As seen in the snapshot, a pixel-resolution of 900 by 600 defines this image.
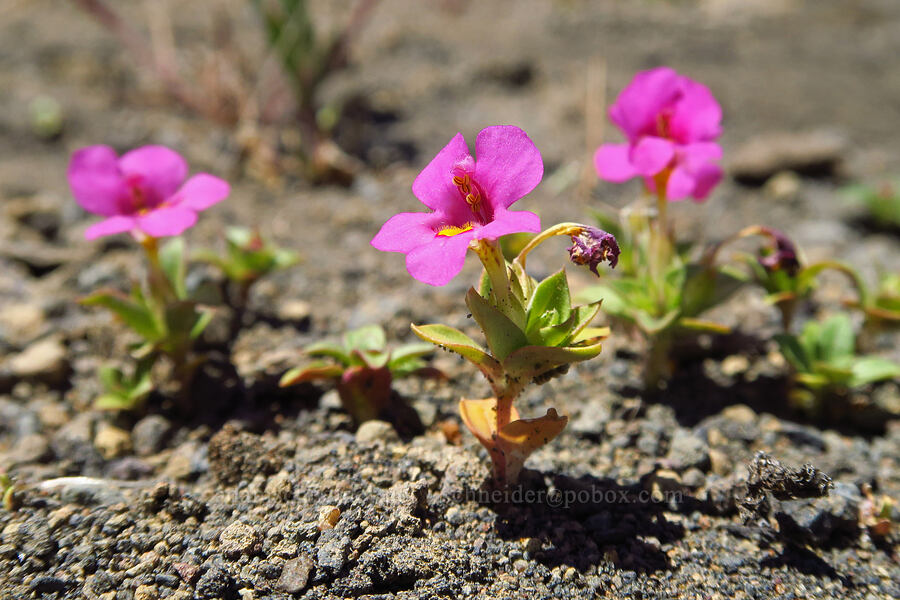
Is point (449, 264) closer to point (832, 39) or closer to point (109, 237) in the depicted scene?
point (109, 237)

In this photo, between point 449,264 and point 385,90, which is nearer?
point 449,264

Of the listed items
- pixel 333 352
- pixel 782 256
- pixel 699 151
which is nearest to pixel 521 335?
pixel 333 352

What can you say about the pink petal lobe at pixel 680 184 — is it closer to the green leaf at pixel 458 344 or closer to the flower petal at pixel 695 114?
the flower petal at pixel 695 114

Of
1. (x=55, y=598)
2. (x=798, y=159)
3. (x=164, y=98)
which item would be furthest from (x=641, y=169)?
(x=164, y=98)

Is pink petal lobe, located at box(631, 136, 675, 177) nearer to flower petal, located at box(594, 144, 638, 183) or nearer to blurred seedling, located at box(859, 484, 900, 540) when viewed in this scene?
flower petal, located at box(594, 144, 638, 183)

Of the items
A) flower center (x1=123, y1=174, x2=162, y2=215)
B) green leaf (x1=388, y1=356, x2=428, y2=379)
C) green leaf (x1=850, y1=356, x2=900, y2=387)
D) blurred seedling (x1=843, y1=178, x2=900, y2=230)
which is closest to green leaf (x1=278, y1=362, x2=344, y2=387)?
green leaf (x1=388, y1=356, x2=428, y2=379)

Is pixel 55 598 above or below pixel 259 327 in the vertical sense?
below

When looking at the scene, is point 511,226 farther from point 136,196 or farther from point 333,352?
point 136,196
